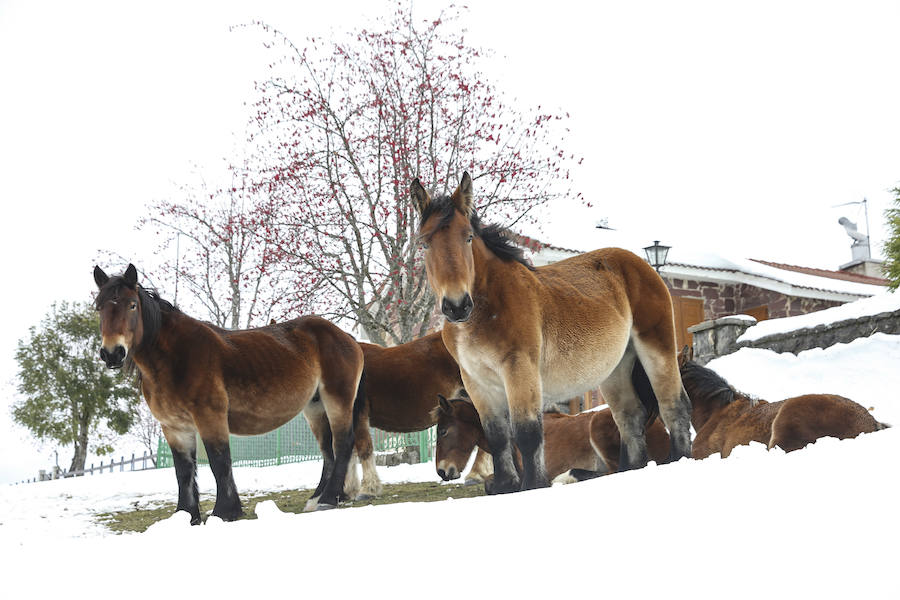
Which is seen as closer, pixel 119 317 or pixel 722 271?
pixel 119 317

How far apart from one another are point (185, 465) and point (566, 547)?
4.09 meters

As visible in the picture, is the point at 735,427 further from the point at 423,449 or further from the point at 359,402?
the point at 423,449

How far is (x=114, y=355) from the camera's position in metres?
4.72

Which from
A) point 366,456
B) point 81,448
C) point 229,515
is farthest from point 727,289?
point 81,448

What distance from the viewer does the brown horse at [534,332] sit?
3855 millimetres

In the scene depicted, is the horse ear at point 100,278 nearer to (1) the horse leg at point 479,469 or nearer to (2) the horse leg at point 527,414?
(2) the horse leg at point 527,414

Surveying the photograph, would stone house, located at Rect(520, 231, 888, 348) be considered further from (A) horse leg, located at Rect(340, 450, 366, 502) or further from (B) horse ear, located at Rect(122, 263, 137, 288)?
(B) horse ear, located at Rect(122, 263, 137, 288)

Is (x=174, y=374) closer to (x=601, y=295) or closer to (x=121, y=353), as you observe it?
(x=121, y=353)

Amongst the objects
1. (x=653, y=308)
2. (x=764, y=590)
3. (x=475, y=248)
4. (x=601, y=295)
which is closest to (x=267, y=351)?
(x=475, y=248)

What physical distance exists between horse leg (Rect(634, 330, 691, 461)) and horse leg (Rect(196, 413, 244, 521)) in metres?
3.08

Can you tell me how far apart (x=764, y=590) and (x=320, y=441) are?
5.37 meters

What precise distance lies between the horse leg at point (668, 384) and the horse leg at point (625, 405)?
8.2 inches

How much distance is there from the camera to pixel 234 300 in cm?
1969

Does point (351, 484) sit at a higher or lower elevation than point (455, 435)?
lower
